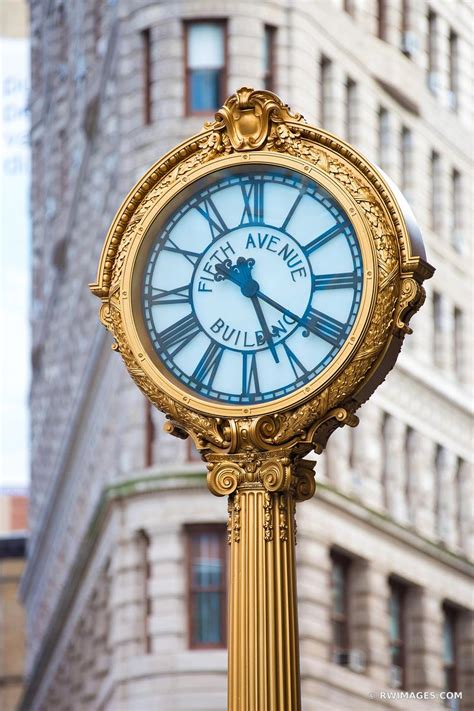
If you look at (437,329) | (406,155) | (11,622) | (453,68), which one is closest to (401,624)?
(437,329)

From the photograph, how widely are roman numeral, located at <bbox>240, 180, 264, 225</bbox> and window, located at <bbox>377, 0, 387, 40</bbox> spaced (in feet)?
131

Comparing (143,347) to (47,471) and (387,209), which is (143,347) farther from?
(47,471)

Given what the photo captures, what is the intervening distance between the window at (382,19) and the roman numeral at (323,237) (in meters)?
40.3

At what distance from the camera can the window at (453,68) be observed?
5200 centimetres

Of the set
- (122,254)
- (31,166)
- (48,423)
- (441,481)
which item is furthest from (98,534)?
(122,254)

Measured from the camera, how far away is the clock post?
311 inches

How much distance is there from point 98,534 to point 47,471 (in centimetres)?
2132

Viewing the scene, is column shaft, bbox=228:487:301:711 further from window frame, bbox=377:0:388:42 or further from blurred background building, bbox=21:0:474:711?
window frame, bbox=377:0:388:42

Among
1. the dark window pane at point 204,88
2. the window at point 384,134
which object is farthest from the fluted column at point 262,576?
the window at point 384,134

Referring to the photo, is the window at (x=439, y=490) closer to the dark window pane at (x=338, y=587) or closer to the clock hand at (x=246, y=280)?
the dark window pane at (x=338, y=587)

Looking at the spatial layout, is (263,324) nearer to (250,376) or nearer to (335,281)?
(250,376)

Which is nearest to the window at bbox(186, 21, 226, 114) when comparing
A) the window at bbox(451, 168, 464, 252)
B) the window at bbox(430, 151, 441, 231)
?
the window at bbox(430, 151, 441, 231)

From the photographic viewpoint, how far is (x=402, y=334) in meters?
7.98

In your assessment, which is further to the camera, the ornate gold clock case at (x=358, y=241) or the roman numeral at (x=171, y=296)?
the roman numeral at (x=171, y=296)
